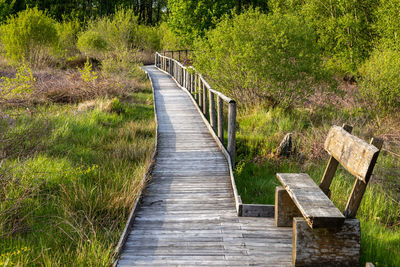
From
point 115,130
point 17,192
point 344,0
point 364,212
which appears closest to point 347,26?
point 344,0

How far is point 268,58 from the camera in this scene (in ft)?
33.9

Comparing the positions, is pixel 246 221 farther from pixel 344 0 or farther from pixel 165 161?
pixel 344 0

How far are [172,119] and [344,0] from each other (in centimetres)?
1140

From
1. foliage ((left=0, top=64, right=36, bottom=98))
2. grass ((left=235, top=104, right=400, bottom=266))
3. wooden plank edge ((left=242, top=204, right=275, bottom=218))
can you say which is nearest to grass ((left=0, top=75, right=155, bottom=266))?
foliage ((left=0, top=64, right=36, bottom=98))

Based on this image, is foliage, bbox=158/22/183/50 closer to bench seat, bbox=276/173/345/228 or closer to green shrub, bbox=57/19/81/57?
green shrub, bbox=57/19/81/57

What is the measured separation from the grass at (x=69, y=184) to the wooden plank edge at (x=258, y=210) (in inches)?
59.8

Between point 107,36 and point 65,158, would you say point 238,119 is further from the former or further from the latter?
point 107,36

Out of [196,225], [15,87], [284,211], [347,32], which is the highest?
[347,32]

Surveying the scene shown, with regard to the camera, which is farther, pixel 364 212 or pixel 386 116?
pixel 386 116

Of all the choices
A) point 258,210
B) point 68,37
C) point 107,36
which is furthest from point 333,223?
point 68,37

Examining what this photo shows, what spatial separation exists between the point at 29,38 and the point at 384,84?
53.7 feet

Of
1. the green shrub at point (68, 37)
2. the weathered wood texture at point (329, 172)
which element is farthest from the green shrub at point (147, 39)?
the weathered wood texture at point (329, 172)

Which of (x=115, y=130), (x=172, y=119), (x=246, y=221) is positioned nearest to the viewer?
(x=246, y=221)

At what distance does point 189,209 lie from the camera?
4.80 m
